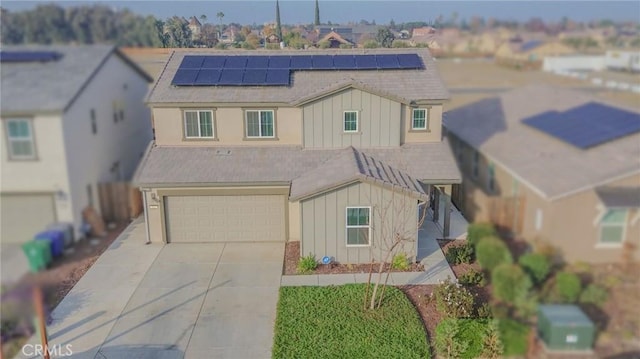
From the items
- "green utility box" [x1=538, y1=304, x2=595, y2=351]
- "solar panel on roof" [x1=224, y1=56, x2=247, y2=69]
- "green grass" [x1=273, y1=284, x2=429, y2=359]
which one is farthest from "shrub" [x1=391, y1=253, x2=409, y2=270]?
"green utility box" [x1=538, y1=304, x2=595, y2=351]

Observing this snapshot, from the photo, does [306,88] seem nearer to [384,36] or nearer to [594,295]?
[384,36]

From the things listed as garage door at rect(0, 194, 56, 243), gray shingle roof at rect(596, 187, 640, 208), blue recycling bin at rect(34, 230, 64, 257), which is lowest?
blue recycling bin at rect(34, 230, 64, 257)

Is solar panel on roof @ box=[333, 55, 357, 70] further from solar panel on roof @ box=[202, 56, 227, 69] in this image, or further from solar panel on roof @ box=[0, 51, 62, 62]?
solar panel on roof @ box=[0, 51, 62, 62]

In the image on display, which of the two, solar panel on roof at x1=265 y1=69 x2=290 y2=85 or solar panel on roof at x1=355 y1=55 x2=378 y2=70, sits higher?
solar panel on roof at x1=355 y1=55 x2=378 y2=70

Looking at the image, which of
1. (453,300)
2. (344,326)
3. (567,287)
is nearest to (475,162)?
(567,287)

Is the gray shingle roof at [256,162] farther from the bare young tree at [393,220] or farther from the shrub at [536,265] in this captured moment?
the shrub at [536,265]

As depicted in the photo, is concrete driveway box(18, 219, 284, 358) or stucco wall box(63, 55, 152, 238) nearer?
stucco wall box(63, 55, 152, 238)
